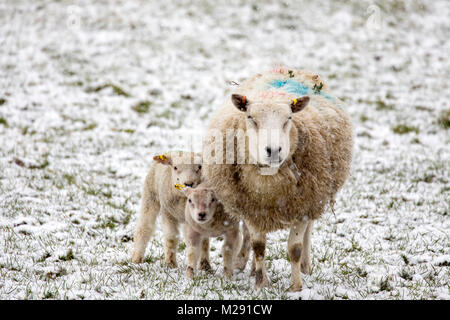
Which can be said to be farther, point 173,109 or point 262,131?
point 173,109

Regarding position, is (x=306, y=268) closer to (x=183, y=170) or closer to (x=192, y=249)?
(x=192, y=249)

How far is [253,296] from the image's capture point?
3.75 metres

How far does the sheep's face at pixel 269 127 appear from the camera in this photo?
3311 millimetres

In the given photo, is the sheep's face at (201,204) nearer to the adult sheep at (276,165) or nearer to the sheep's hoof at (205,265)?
the adult sheep at (276,165)

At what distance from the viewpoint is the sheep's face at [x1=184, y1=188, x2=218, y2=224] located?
413 centimetres

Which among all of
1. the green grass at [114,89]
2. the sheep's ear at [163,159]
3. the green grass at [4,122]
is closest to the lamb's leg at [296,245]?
the sheep's ear at [163,159]

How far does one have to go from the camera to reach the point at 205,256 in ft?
15.3

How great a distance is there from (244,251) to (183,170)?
1040mm

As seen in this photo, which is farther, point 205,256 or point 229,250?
point 205,256

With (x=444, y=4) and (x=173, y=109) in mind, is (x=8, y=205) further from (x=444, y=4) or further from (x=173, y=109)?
(x=444, y=4)

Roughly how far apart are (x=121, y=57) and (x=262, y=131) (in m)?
10.8

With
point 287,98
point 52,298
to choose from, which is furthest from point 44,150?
point 287,98

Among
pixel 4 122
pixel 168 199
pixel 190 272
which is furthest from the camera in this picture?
pixel 4 122

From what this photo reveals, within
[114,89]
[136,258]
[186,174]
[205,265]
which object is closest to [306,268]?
[205,265]
